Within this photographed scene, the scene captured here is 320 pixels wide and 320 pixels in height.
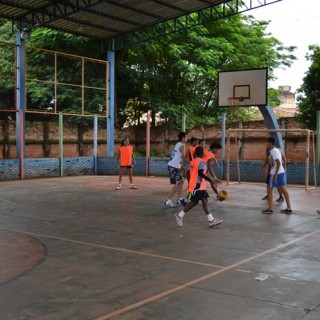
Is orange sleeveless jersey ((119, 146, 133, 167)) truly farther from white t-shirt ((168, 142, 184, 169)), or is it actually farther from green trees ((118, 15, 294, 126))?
green trees ((118, 15, 294, 126))

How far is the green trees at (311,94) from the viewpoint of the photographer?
22317mm

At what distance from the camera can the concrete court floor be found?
14.8ft

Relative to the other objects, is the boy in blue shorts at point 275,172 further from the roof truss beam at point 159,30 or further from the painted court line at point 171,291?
the roof truss beam at point 159,30

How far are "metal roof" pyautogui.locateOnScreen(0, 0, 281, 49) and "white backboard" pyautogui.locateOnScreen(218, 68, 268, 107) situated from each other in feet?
8.26

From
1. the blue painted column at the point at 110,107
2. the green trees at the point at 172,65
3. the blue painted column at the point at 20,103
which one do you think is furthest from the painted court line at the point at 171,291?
the green trees at the point at 172,65

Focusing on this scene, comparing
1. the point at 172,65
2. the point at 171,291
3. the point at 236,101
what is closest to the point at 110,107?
the point at 172,65

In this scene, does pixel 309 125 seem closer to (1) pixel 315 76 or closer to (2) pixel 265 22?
(1) pixel 315 76

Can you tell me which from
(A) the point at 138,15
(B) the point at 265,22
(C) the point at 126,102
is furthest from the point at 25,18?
(B) the point at 265,22

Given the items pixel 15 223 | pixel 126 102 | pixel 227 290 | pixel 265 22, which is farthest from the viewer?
pixel 265 22

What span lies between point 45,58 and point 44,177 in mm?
7630

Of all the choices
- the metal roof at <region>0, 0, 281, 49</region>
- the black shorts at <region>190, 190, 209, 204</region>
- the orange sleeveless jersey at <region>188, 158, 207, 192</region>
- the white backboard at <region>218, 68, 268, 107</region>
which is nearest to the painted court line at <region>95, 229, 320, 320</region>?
the black shorts at <region>190, 190, 209, 204</region>

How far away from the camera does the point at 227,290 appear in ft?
16.4

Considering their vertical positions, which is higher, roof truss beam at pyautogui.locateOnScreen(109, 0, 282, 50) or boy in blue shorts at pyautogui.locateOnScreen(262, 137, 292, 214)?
roof truss beam at pyautogui.locateOnScreen(109, 0, 282, 50)

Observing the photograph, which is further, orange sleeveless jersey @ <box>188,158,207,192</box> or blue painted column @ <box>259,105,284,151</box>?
blue painted column @ <box>259,105,284,151</box>
